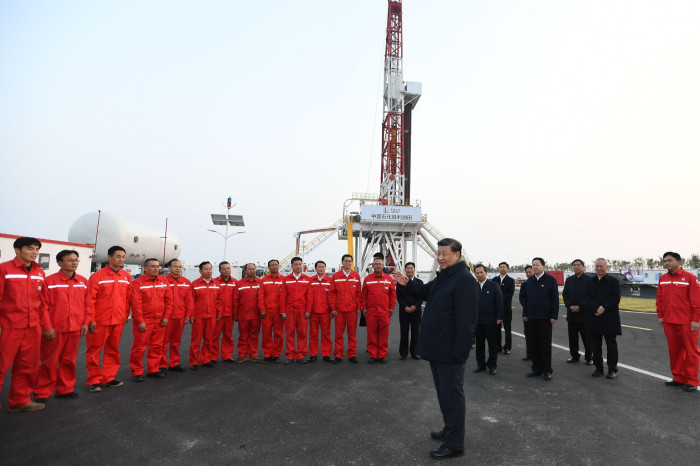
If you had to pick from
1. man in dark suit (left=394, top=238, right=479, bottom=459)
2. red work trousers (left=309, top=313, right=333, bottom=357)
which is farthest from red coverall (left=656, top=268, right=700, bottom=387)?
red work trousers (left=309, top=313, right=333, bottom=357)

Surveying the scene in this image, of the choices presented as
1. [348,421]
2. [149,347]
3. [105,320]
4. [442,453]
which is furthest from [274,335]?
[442,453]

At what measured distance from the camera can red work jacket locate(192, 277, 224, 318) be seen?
660cm

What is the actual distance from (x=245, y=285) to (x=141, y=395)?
2741 millimetres

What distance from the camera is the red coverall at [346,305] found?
7.01 meters

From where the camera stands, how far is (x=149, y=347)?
19.2 feet

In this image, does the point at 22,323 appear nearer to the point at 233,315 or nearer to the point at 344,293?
the point at 233,315

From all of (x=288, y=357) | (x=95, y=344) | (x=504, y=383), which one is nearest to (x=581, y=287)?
(x=504, y=383)

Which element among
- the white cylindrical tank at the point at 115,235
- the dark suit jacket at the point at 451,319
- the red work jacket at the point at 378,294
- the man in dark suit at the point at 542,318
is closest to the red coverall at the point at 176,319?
the red work jacket at the point at 378,294

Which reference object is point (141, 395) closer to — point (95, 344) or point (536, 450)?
point (95, 344)

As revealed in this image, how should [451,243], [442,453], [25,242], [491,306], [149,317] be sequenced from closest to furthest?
1. [442,453]
2. [451,243]
3. [25,242]
4. [149,317]
5. [491,306]

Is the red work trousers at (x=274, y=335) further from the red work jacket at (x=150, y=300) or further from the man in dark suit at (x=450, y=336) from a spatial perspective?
the man in dark suit at (x=450, y=336)

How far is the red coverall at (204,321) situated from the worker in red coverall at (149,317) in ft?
1.88

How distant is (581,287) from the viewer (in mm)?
6863

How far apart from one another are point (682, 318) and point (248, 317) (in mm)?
7444
